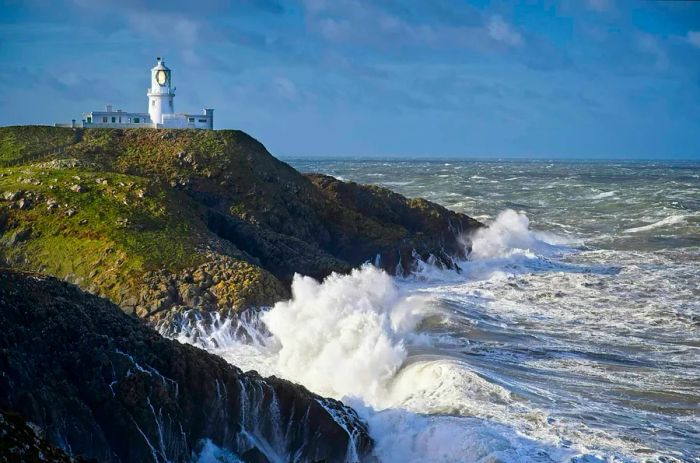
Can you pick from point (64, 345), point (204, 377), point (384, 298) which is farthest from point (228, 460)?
point (384, 298)

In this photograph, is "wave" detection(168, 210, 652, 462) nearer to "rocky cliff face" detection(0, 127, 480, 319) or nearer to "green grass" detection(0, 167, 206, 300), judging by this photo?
"rocky cliff face" detection(0, 127, 480, 319)

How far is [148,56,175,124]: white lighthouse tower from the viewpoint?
46.2 metres

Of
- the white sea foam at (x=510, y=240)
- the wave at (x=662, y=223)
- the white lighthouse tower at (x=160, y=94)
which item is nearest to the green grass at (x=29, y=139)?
the white lighthouse tower at (x=160, y=94)

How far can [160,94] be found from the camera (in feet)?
152

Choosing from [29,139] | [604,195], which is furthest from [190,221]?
[604,195]

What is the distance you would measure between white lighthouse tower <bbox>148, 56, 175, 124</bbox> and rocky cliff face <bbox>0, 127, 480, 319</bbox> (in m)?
5.40

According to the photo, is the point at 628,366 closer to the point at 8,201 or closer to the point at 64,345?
the point at 64,345

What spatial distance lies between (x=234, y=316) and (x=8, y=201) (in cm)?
1121

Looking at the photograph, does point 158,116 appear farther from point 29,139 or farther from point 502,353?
point 502,353

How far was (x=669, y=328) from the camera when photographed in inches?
984

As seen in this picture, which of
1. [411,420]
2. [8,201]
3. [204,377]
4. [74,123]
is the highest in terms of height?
[74,123]

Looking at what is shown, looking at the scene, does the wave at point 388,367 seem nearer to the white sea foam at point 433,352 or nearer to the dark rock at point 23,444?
the white sea foam at point 433,352

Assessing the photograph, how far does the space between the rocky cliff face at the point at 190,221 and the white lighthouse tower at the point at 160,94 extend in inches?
213

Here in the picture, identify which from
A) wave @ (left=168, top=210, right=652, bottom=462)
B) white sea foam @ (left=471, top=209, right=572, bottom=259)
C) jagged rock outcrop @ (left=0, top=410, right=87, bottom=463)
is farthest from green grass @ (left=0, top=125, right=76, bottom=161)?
jagged rock outcrop @ (left=0, top=410, right=87, bottom=463)
